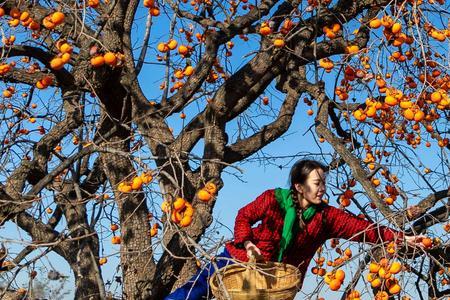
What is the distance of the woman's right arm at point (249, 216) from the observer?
10.6ft

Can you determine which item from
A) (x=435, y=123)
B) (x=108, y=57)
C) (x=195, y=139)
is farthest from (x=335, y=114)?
(x=108, y=57)

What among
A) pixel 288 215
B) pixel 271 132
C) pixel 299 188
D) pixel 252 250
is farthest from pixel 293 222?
pixel 271 132

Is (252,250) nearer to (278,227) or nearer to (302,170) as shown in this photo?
(278,227)

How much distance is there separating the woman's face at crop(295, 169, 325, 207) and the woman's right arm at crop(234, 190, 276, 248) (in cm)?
17

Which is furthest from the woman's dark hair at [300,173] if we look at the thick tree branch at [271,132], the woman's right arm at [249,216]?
the thick tree branch at [271,132]

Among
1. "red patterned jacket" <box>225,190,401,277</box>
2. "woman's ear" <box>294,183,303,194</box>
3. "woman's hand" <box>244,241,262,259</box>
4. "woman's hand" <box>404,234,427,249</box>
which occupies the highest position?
"woman's ear" <box>294,183,303,194</box>

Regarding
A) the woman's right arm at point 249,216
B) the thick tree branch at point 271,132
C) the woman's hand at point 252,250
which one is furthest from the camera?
the thick tree branch at point 271,132

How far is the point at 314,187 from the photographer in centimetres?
329

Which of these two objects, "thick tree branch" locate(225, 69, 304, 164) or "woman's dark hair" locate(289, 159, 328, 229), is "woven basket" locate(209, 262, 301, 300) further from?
"thick tree branch" locate(225, 69, 304, 164)

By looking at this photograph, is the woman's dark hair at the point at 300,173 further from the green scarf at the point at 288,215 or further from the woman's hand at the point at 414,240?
the woman's hand at the point at 414,240

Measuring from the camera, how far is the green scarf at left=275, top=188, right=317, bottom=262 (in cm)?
331

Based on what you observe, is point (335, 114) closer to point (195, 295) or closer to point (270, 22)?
point (270, 22)

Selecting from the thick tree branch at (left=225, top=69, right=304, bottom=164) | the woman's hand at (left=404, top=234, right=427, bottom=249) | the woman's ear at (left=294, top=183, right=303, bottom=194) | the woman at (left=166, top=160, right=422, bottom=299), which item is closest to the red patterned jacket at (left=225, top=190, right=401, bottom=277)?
the woman at (left=166, top=160, right=422, bottom=299)

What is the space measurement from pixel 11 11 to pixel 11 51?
22 centimetres
